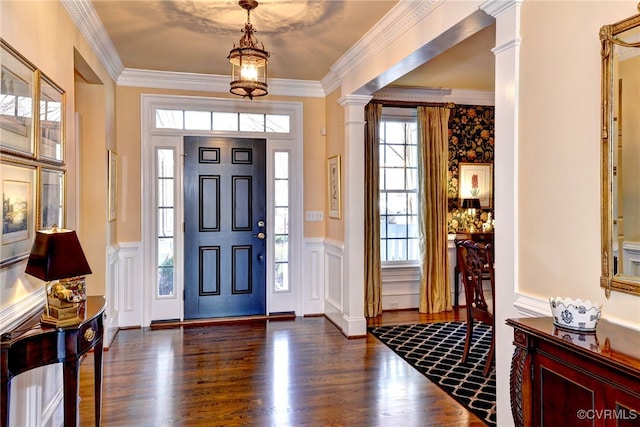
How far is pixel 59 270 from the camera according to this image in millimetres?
1983

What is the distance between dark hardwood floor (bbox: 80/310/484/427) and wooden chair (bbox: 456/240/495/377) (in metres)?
0.61

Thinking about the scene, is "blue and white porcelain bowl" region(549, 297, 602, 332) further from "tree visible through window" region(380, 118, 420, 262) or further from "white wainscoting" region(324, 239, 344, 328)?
"tree visible through window" region(380, 118, 420, 262)

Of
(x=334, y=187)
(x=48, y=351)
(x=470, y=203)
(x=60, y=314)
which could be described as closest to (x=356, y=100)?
(x=334, y=187)

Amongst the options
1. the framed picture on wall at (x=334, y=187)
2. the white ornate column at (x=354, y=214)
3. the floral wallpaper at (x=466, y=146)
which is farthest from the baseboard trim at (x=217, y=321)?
the floral wallpaper at (x=466, y=146)

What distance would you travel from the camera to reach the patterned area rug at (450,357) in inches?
120

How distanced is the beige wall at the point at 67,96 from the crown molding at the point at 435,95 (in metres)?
3.06

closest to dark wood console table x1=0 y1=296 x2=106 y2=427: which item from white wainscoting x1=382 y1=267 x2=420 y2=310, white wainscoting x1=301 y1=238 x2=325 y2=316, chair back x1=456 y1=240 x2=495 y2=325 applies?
chair back x1=456 y1=240 x2=495 y2=325

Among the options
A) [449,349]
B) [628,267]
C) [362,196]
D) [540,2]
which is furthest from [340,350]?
[540,2]

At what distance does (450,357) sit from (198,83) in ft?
12.6

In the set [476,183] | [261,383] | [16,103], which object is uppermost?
[16,103]

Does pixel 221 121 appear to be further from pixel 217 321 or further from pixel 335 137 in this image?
pixel 217 321

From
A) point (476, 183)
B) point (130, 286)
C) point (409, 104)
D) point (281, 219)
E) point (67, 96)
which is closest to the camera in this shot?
point (67, 96)

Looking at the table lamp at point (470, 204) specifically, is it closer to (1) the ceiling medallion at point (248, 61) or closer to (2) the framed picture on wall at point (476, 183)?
(2) the framed picture on wall at point (476, 183)

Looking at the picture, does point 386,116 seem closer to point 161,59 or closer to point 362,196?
point 362,196
